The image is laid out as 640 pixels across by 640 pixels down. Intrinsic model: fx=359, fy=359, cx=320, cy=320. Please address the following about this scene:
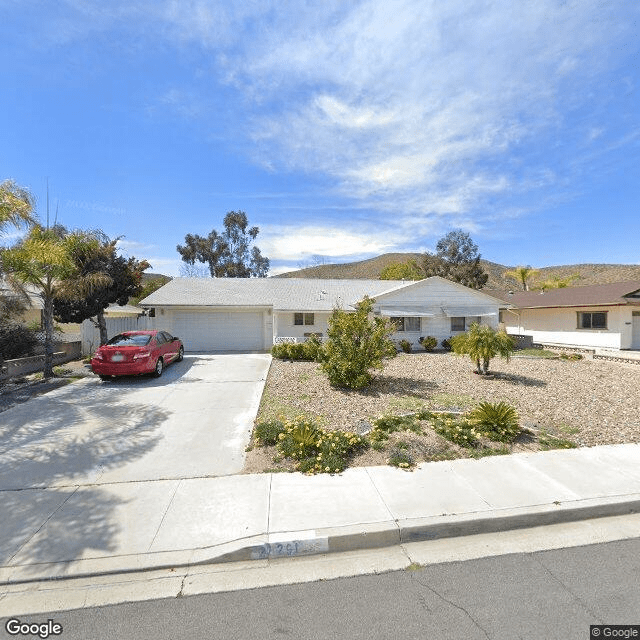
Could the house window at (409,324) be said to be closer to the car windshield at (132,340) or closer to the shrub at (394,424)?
the car windshield at (132,340)

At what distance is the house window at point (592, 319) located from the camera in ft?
65.1

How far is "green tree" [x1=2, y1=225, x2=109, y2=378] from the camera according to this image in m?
10.4

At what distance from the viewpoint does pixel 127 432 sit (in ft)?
22.1

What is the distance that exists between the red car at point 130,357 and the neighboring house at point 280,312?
6.72 m

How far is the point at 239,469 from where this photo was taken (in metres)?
5.25

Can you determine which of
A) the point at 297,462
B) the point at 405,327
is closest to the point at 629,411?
the point at 297,462

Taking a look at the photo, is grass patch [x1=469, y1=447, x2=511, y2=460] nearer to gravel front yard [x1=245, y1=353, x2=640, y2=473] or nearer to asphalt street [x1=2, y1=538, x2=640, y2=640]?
gravel front yard [x1=245, y1=353, x2=640, y2=473]

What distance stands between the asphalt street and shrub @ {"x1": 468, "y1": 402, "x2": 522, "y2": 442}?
9.00 ft

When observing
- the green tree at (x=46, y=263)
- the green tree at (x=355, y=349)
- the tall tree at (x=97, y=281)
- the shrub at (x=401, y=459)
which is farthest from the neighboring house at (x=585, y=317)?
the green tree at (x=46, y=263)

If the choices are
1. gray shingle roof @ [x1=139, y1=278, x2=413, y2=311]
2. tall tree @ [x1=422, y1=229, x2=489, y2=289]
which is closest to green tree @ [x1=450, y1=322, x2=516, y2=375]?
gray shingle roof @ [x1=139, y1=278, x2=413, y2=311]

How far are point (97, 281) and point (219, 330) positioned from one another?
265 inches

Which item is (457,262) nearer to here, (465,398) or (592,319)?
(592,319)

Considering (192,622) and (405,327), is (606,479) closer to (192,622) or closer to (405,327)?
(192,622)

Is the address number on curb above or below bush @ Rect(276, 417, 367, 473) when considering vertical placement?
below
